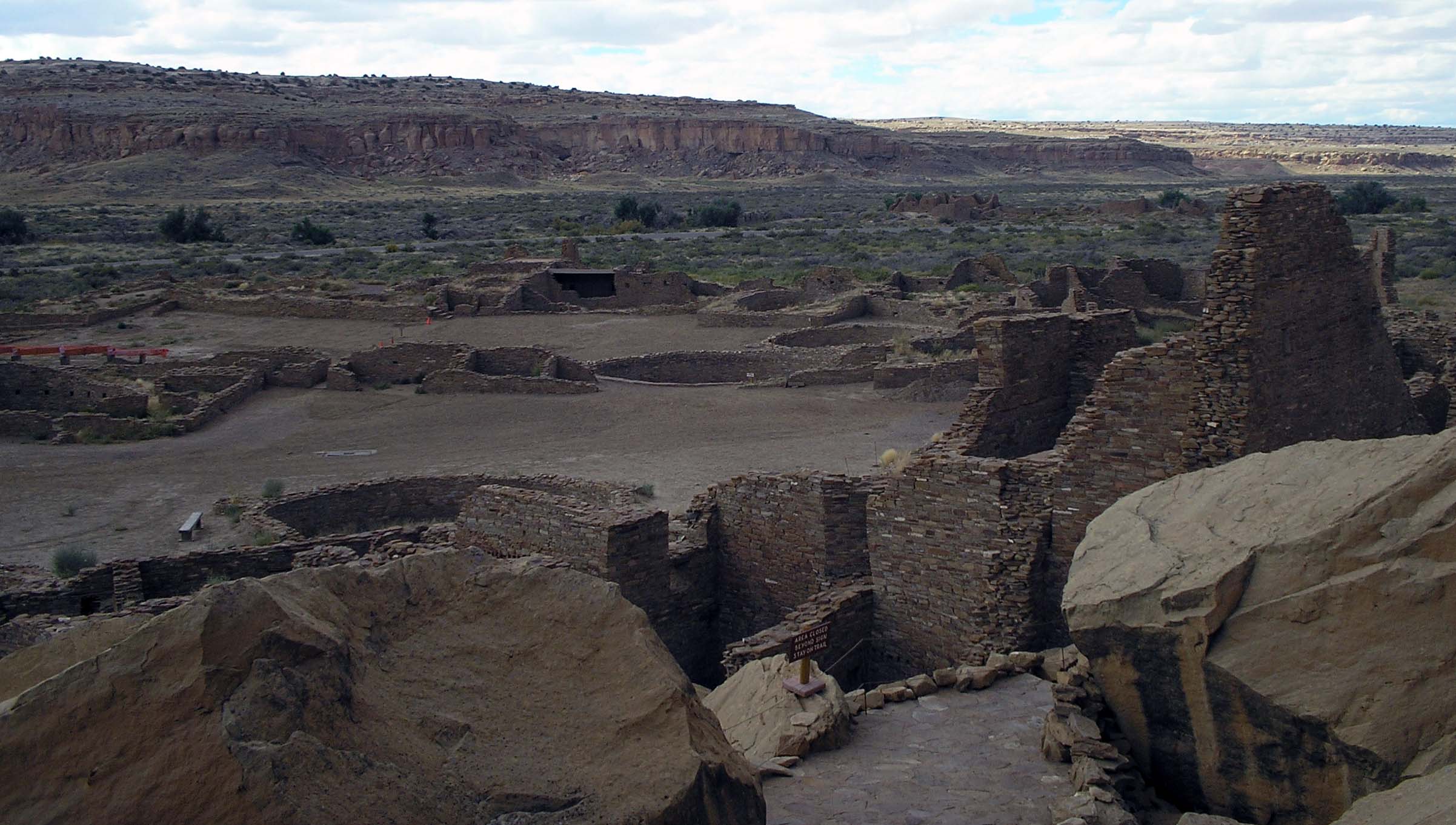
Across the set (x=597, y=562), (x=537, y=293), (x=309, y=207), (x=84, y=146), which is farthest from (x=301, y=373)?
(x=84, y=146)

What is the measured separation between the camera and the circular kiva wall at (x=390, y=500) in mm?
14641

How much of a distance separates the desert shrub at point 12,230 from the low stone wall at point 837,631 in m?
55.5

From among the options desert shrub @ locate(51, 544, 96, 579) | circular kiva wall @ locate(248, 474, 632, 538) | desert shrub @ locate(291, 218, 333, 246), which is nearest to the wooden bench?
circular kiva wall @ locate(248, 474, 632, 538)

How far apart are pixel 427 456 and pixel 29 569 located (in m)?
7.15

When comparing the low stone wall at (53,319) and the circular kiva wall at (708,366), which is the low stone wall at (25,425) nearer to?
the circular kiva wall at (708,366)

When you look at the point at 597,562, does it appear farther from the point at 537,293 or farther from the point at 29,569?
the point at 537,293

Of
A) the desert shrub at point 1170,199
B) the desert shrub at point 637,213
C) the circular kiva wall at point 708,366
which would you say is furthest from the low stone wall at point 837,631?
the desert shrub at point 1170,199

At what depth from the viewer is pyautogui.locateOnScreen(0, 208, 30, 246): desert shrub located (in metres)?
53.9

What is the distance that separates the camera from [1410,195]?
68188mm

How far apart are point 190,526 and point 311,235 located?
145 ft

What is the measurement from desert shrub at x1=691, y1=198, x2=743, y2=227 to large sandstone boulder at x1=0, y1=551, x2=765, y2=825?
60.7 m

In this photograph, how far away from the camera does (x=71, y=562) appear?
513 inches

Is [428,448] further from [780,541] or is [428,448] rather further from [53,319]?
[53,319]

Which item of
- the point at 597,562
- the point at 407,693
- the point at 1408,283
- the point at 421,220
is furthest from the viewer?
the point at 421,220
